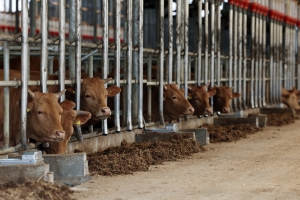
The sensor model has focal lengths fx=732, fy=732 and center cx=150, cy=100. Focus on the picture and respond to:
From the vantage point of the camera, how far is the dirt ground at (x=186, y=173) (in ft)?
23.6

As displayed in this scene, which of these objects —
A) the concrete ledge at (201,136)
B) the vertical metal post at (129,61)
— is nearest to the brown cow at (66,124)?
the vertical metal post at (129,61)

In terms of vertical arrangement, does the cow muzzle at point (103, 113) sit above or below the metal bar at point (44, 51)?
below

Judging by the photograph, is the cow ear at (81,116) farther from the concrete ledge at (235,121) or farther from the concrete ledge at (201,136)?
the concrete ledge at (235,121)

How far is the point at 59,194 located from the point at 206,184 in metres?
1.89

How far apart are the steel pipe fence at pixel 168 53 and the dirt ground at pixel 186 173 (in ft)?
Result: 3.00

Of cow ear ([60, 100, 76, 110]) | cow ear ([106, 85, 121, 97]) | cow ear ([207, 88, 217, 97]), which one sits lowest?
cow ear ([207, 88, 217, 97])

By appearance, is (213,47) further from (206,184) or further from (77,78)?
(206,184)

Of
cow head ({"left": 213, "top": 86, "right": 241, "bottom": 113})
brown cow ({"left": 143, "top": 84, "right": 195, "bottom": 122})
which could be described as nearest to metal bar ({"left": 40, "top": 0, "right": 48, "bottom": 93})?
brown cow ({"left": 143, "top": 84, "right": 195, "bottom": 122})

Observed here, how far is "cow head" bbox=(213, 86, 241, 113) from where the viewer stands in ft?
52.6

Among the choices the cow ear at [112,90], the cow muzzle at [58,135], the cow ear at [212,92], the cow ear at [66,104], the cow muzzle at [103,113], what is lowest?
the cow muzzle at [58,135]

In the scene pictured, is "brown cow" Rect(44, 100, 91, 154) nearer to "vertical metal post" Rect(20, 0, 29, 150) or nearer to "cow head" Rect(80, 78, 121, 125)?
"vertical metal post" Rect(20, 0, 29, 150)

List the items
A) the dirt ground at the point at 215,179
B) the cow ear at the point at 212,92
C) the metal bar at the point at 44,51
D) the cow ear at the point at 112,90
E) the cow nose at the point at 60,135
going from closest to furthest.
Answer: the dirt ground at the point at 215,179 → the cow nose at the point at 60,135 → the metal bar at the point at 44,51 → the cow ear at the point at 112,90 → the cow ear at the point at 212,92

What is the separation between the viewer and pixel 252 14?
63.7ft

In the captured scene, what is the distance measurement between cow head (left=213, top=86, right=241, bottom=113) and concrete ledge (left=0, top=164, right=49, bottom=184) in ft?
29.7
